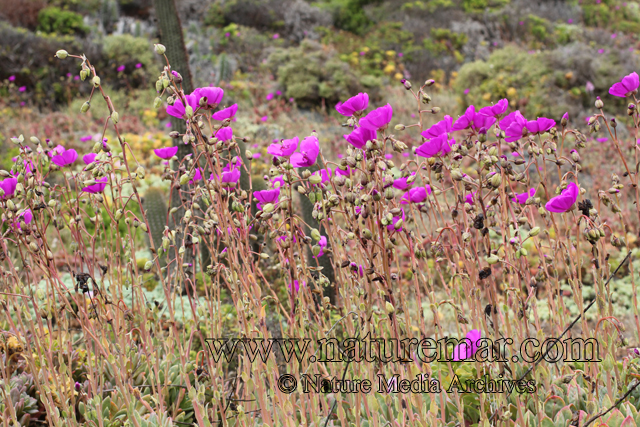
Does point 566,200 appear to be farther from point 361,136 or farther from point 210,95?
point 210,95

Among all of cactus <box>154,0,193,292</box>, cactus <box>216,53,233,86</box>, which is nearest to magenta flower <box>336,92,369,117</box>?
cactus <box>154,0,193,292</box>

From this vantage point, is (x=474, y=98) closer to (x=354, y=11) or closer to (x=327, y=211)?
(x=327, y=211)

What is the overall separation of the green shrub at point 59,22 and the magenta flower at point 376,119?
12.2 metres

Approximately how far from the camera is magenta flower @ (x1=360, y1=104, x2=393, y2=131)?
0.89 metres

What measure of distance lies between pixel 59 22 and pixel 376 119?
12.5m

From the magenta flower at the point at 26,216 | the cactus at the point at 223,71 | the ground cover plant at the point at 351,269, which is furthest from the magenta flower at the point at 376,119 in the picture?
the cactus at the point at 223,71

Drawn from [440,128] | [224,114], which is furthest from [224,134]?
[440,128]

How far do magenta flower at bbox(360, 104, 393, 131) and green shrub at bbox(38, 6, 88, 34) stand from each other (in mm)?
12200

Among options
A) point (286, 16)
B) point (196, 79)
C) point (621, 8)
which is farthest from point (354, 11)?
point (621, 8)

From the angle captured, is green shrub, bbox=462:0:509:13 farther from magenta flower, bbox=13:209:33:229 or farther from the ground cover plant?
magenta flower, bbox=13:209:33:229

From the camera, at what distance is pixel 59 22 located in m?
10.9

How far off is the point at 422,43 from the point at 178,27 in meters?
8.15

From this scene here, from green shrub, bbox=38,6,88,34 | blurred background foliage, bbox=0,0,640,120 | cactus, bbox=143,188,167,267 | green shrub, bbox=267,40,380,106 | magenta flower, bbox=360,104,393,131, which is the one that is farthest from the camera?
green shrub, bbox=38,6,88,34

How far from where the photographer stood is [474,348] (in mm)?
1252
